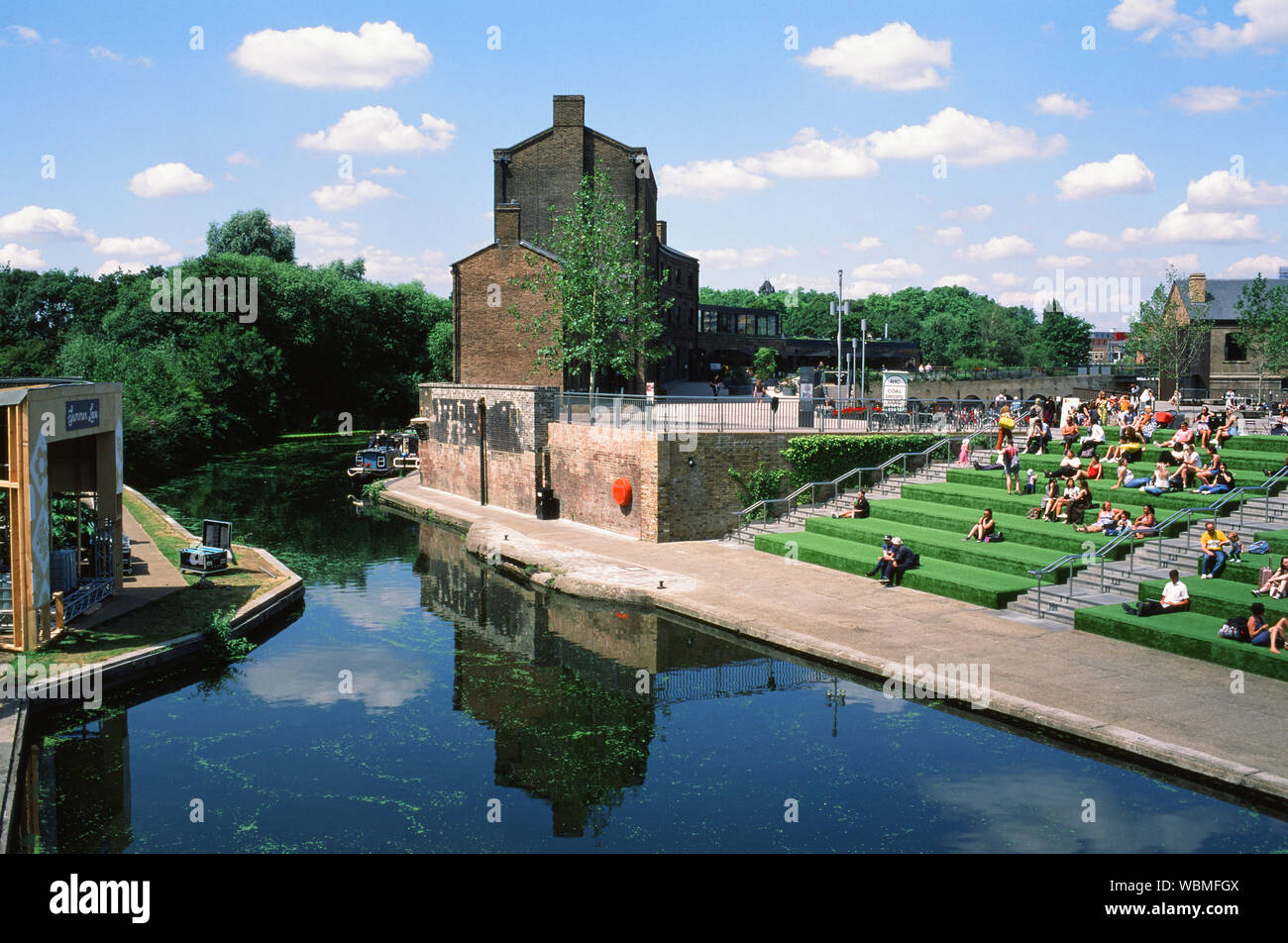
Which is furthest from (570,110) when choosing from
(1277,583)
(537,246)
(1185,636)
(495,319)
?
(1185,636)

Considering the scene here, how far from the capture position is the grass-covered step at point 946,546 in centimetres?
2159

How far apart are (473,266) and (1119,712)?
35.0 metres

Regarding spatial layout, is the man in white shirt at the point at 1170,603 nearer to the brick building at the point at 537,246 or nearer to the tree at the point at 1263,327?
the brick building at the point at 537,246

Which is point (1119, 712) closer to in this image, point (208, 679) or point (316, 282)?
point (208, 679)

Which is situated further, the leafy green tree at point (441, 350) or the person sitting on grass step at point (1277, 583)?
the leafy green tree at point (441, 350)

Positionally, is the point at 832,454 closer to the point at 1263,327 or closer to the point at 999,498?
the point at 999,498

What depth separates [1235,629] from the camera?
Result: 53.1ft

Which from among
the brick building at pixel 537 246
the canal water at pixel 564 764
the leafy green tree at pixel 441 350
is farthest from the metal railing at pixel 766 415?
the leafy green tree at pixel 441 350

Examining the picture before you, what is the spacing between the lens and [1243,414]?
33.2 metres

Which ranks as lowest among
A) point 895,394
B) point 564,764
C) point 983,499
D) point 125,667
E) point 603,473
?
point 564,764

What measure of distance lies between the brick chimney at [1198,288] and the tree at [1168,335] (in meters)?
1.20

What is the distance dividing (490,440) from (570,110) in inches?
859

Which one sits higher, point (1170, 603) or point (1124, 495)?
point (1124, 495)
